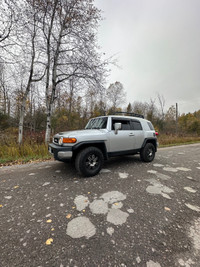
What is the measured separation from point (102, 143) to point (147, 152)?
7.39 ft

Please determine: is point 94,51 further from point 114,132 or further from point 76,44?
point 114,132

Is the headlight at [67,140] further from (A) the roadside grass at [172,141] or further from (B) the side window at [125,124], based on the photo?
(A) the roadside grass at [172,141]

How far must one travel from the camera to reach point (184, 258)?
1.18m

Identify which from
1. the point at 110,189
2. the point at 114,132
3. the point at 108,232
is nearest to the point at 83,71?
the point at 114,132

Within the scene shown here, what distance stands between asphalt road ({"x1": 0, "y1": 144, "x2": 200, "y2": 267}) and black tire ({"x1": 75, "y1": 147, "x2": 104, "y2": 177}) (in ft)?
0.80

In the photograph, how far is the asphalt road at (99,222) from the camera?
1186mm

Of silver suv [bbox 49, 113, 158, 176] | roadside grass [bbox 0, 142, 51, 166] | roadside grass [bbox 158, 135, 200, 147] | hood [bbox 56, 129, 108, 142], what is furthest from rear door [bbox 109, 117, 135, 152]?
roadside grass [bbox 158, 135, 200, 147]

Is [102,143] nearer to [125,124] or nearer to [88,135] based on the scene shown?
[88,135]

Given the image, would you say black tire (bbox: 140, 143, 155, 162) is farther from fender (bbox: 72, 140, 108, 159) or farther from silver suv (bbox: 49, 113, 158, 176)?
fender (bbox: 72, 140, 108, 159)

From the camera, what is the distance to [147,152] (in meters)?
4.52

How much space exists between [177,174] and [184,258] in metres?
2.78

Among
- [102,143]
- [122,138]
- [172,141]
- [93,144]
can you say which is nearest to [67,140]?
[93,144]

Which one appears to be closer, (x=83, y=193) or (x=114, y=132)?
(x=83, y=193)

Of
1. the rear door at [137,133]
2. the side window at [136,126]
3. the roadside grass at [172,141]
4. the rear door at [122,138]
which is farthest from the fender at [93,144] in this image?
the roadside grass at [172,141]
